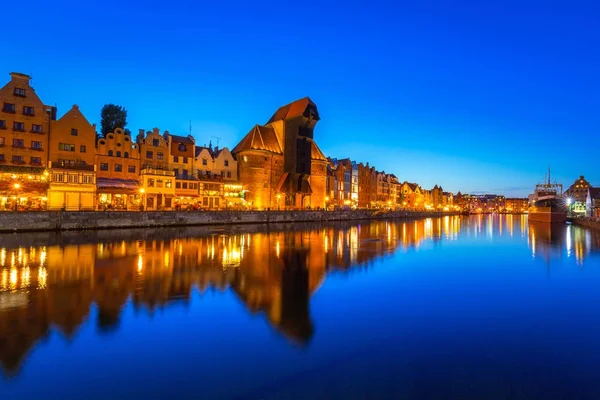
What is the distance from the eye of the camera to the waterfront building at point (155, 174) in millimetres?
52219

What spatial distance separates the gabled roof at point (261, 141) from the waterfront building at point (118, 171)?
2039 cm

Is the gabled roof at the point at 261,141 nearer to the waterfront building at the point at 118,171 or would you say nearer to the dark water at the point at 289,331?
the waterfront building at the point at 118,171

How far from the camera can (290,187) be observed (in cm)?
6944

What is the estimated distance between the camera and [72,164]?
151 feet

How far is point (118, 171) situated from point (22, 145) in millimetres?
11488

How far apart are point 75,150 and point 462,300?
169ft

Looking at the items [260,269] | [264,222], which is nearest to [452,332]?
[260,269]

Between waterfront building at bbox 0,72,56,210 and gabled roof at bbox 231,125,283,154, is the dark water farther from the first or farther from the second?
gabled roof at bbox 231,125,283,154

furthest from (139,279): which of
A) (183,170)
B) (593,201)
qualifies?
(593,201)

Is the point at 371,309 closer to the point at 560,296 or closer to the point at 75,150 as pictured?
the point at 560,296

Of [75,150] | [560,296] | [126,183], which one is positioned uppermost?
[75,150]

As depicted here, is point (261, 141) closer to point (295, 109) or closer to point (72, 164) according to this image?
point (295, 109)

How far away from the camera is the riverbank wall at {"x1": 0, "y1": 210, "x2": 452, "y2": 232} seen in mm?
35594

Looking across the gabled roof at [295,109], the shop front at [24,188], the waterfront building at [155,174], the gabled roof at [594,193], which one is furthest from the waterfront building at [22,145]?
the gabled roof at [594,193]
